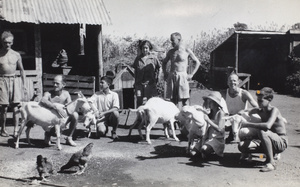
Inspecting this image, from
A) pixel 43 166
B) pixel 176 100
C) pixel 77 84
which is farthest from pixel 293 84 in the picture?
pixel 43 166

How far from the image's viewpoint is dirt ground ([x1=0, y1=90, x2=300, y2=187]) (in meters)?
4.81

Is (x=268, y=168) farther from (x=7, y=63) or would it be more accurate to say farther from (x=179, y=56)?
(x=7, y=63)

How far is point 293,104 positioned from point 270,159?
732 centimetres

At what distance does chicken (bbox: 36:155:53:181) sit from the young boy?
2.94m

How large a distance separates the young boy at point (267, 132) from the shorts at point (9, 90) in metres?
4.79

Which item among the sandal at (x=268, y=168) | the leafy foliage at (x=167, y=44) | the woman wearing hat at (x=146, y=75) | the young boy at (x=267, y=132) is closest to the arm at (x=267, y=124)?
the young boy at (x=267, y=132)

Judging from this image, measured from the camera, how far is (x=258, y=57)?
17.2 meters

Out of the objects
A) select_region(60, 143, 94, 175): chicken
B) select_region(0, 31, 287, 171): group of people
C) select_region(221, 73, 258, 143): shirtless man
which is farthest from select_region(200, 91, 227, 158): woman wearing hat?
select_region(60, 143, 94, 175): chicken

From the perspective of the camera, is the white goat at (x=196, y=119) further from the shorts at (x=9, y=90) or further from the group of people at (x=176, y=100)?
the shorts at (x=9, y=90)

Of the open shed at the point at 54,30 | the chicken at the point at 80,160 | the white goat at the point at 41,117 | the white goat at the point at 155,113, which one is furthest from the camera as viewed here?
the open shed at the point at 54,30

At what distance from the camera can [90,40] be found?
496 inches

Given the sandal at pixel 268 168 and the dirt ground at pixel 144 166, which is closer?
the dirt ground at pixel 144 166

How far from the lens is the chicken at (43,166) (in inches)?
186

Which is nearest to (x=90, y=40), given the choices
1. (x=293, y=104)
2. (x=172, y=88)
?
(x=172, y=88)
